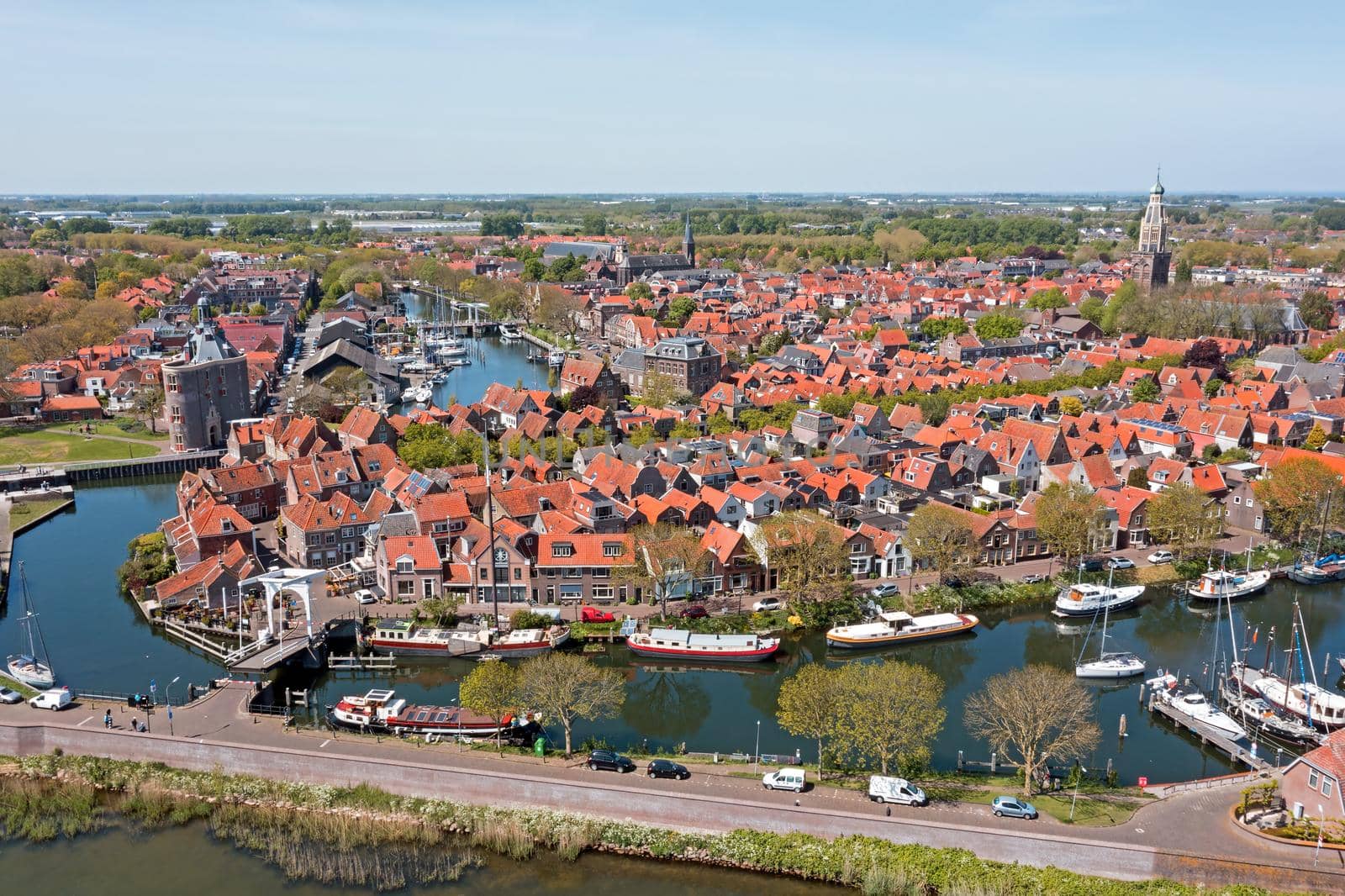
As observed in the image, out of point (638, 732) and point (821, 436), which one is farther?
point (821, 436)

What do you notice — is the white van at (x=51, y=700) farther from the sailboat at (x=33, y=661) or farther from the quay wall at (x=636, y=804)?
the sailboat at (x=33, y=661)

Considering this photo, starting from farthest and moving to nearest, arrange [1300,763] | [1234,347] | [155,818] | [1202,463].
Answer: [1234,347] → [1202,463] → [155,818] → [1300,763]

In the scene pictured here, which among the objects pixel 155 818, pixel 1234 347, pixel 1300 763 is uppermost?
pixel 1234 347

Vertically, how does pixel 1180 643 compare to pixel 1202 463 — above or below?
below

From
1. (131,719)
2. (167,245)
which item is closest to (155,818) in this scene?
(131,719)

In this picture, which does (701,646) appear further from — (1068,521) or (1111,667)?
(1068,521)

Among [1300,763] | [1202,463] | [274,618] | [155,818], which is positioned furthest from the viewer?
[1202,463]

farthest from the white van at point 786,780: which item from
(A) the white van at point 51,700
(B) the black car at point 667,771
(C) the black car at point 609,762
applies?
(A) the white van at point 51,700

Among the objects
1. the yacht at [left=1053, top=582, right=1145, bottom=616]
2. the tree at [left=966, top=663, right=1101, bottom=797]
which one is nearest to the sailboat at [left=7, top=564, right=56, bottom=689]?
the tree at [left=966, top=663, right=1101, bottom=797]

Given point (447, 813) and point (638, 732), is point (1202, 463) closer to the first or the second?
point (638, 732)
